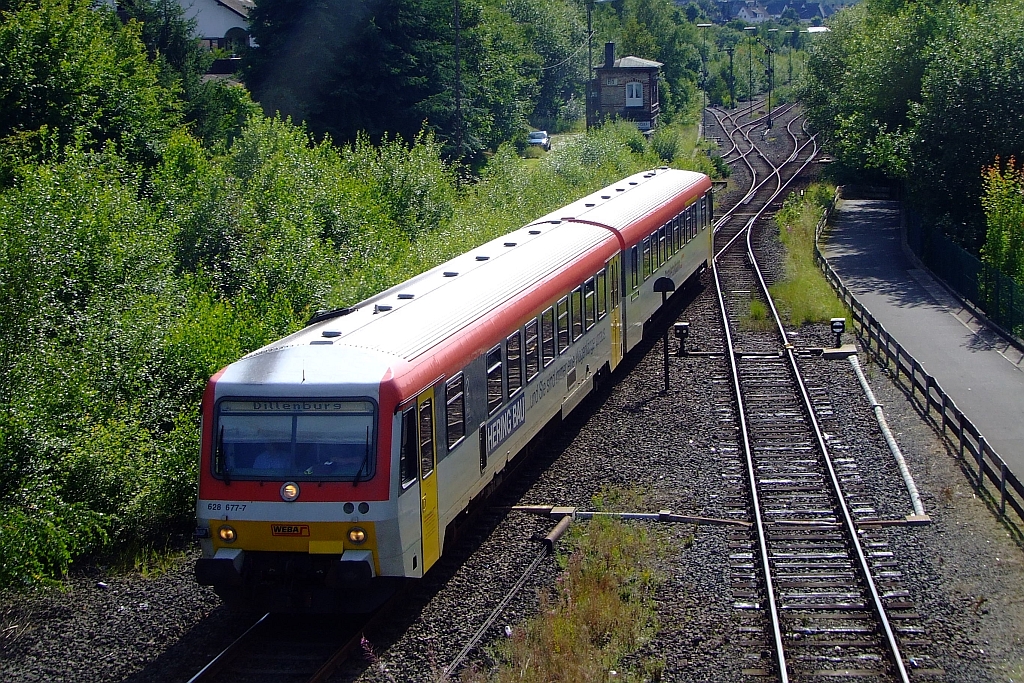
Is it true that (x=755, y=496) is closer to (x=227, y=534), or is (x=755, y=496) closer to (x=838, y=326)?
(x=227, y=534)

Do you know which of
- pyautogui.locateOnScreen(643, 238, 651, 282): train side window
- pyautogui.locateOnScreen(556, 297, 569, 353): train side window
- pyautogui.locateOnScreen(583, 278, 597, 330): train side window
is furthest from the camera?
pyautogui.locateOnScreen(643, 238, 651, 282): train side window

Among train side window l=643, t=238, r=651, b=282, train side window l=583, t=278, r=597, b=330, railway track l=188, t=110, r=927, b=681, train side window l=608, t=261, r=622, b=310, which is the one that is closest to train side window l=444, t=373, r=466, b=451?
railway track l=188, t=110, r=927, b=681

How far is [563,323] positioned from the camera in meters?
15.7

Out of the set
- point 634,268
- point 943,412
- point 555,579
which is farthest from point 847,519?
point 634,268

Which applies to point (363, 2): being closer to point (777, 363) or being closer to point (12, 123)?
point (12, 123)

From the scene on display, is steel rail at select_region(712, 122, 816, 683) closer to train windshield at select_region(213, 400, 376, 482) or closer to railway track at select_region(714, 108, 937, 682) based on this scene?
railway track at select_region(714, 108, 937, 682)

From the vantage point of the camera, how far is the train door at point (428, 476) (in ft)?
34.3

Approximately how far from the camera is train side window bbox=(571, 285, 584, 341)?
16.3 metres

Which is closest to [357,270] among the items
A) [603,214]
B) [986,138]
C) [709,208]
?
[603,214]

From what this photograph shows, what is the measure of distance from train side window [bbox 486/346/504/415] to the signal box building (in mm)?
58928

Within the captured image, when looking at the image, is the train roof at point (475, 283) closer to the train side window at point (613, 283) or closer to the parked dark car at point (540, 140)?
the train side window at point (613, 283)

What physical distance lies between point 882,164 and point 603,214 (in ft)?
66.5

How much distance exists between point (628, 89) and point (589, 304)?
56042mm

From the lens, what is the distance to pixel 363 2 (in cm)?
3788
